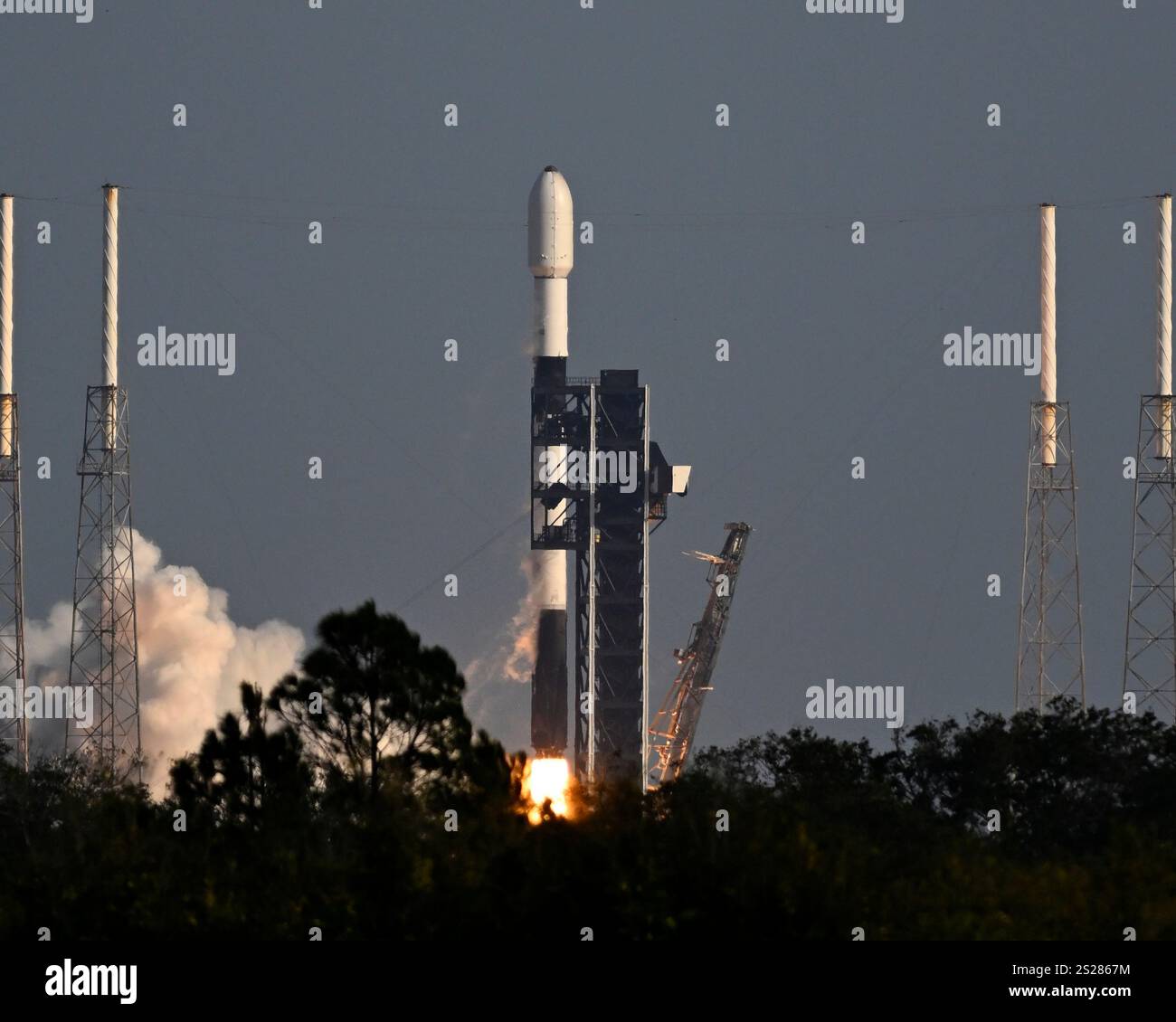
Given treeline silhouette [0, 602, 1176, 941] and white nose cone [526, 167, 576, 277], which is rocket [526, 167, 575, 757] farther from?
treeline silhouette [0, 602, 1176, 941]

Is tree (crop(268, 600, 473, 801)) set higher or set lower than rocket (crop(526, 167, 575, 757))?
lower

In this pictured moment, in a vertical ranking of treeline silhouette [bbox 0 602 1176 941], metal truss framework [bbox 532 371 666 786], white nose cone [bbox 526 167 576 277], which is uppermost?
white nose cone [bbox 526 167 576 277]

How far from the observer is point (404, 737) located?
57344 mm

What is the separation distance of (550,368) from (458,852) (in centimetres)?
5608

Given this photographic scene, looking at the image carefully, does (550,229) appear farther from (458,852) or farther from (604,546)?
(458,852)

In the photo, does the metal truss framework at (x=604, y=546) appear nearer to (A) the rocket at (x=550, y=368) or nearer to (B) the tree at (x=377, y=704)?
(A) the rocket at (x=550, y=368)

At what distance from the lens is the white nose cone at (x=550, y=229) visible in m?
105

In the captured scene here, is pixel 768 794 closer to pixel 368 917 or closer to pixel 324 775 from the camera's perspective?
pixel 324 775

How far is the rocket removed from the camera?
104 m

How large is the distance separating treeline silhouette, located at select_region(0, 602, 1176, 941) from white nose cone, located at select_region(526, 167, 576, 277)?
3913 centimetres

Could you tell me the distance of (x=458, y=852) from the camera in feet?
162

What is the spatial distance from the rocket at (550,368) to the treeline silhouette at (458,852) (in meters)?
34.3

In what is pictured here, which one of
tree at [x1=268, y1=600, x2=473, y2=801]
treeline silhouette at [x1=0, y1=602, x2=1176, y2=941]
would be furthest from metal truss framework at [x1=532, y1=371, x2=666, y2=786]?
tree at [x1=268, y1=600, x2=473, y2=801]
